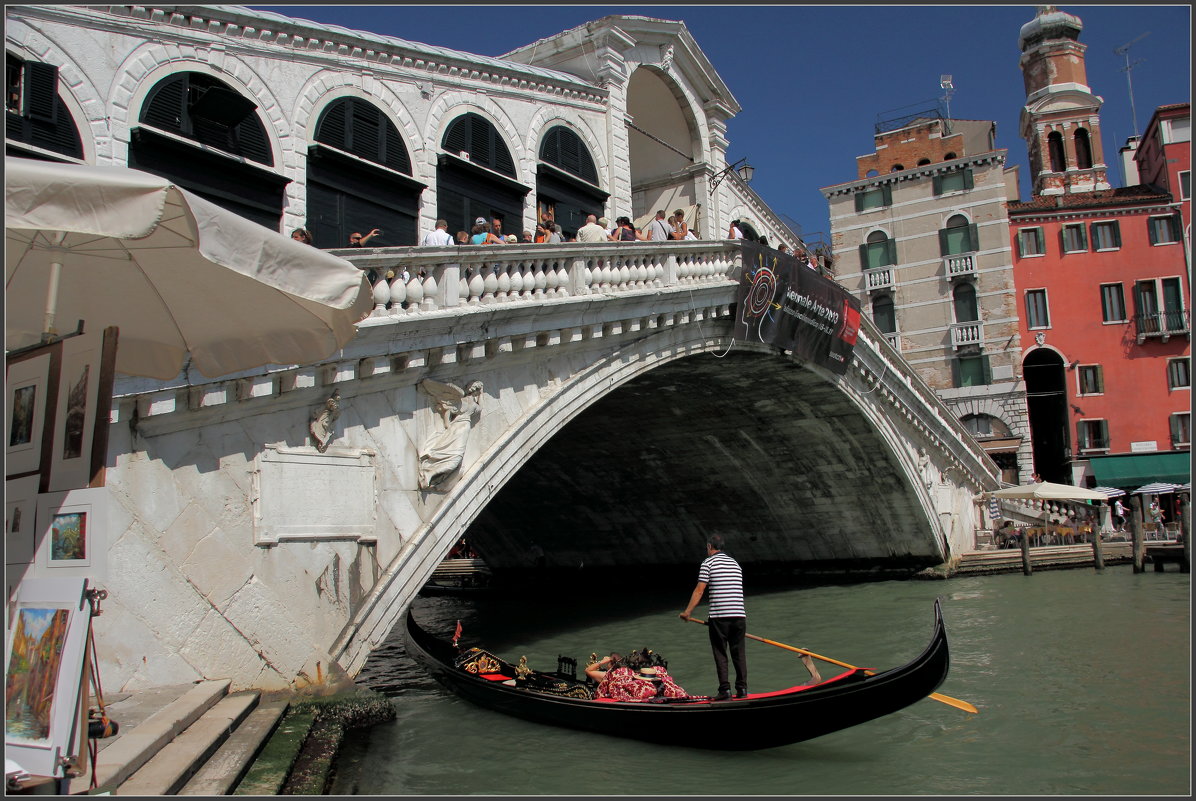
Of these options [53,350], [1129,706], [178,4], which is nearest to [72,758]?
[53,350]

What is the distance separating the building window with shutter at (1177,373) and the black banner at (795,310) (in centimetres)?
1436

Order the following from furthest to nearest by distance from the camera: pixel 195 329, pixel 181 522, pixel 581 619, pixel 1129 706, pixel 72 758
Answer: pixel 581 619
pixel 1129 706
pixel 181 522
pixel 195 329
pixel 72 758

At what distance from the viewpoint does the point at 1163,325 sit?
23.2 metres

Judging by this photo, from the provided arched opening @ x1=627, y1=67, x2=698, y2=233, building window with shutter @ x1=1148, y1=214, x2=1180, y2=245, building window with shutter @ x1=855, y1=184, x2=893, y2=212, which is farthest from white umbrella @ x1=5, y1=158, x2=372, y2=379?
building window with shutter @ x1=1148, y1=214, x2=1180, y2=245

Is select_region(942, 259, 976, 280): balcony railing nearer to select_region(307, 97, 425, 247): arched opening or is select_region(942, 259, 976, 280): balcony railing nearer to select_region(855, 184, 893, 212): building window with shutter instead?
select_region(855, 184, 893, 212): building window with shutter

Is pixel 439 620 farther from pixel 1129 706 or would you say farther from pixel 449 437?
pixel 1129 706

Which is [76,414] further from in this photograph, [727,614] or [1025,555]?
[1025,555]

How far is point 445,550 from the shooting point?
23.1ft

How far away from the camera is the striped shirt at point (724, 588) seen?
19.1 ft

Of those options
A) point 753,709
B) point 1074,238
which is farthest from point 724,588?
point 1074,238

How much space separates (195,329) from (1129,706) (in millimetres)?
6765

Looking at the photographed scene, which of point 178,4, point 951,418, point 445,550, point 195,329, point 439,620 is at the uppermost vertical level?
point 178,4

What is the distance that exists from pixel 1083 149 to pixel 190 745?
3062 centimetres

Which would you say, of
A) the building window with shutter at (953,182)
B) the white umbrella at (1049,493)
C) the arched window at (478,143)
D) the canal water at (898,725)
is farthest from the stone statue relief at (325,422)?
the building window with shutter at (953,182)
